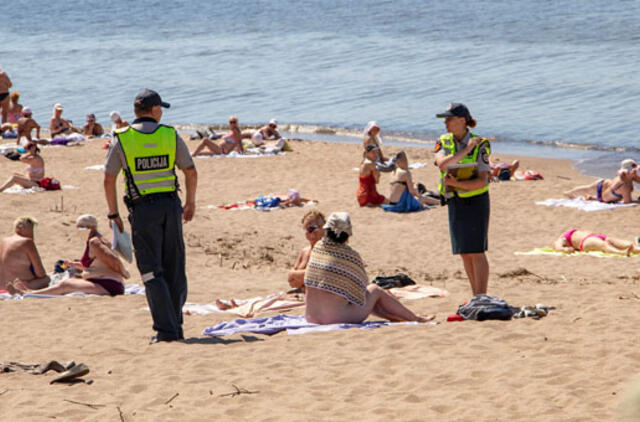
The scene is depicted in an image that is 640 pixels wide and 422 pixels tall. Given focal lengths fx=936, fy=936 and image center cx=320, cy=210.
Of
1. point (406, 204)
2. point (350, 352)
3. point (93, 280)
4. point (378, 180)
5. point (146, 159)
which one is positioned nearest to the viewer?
point (350, 352)

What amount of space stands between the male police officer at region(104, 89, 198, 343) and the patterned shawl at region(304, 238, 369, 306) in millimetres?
972

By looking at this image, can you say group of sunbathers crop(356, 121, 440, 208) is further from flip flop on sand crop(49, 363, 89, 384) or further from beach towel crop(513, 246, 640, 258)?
flip flop on sand crop(49, 363, 89, 384)

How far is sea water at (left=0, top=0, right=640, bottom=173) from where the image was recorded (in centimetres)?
2648

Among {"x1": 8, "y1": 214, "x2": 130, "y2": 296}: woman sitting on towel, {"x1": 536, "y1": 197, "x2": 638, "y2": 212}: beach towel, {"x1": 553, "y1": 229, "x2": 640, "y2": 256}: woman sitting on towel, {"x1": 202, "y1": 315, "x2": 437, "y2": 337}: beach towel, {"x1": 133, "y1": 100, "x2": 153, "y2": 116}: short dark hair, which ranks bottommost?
{"x1": 536, "y1": 197, "x2": 638, "y2": 212}: beach towel

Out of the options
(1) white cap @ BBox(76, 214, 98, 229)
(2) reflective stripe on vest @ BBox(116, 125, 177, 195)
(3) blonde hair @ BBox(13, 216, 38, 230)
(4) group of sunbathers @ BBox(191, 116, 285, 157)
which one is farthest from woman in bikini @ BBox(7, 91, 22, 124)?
(2) reflective stripe on vest @ BBox(116, 125, 177, 195)

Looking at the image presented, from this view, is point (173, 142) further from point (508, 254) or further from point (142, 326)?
point (508, 254)

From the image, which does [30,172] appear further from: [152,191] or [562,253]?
[152,191]

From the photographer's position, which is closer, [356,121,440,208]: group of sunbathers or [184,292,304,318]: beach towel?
[184,292,304,318]: beach towel

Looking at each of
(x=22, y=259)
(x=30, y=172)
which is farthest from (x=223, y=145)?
(x=22, y=259)

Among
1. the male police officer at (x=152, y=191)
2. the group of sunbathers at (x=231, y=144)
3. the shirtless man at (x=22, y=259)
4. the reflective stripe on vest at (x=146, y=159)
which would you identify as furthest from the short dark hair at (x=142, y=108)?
the group of sunbathers at (x=231, y=144)

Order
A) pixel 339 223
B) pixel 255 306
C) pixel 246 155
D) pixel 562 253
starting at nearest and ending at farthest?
pixel 339 223, pixel 255 306, pixel 562 253, pixel 246 155

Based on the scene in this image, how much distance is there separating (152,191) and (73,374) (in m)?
1.46

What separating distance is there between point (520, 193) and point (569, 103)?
1375cm

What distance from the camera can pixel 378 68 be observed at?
38500mm
